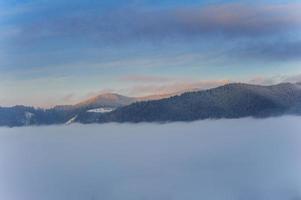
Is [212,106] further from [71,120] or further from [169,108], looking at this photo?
[71,120]

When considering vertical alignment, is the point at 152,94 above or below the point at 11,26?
below

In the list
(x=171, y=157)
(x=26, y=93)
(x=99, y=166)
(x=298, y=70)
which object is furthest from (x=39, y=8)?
(x=298, y=70)

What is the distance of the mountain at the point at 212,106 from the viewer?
2.74 meters

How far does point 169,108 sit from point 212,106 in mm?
243

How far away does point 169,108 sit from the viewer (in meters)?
2.75

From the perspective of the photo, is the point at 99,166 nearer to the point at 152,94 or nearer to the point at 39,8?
the point at 152,94

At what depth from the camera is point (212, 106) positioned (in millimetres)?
2760

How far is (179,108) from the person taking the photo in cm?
275

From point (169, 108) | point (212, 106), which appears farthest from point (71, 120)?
point (212, 106)

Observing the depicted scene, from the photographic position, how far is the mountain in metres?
2.74

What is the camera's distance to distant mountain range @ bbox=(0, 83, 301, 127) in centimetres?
273

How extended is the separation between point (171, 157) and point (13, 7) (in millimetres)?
1219

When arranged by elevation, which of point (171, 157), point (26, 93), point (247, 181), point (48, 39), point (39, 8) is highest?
point (39, 8)

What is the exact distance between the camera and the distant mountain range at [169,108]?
2729mm
